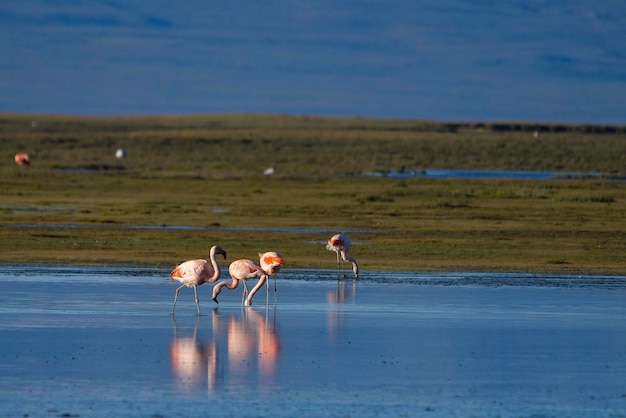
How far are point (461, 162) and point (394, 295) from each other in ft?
202

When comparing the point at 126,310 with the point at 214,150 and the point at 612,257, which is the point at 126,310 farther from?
the point at 214,150

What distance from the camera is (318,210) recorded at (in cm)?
3809

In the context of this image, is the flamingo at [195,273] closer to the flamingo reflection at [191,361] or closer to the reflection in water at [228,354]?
the reflection in water at [228,354]

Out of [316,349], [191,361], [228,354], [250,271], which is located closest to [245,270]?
[250,271]

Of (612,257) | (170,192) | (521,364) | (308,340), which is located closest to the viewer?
(521,364)

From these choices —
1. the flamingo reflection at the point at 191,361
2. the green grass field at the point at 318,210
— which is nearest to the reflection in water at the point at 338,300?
the flamingo reflection at the point at 191,361

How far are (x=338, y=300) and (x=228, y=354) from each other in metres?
5.17

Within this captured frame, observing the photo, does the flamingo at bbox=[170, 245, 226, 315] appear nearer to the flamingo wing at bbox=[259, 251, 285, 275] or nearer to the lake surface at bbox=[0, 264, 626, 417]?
the lake surface at bbox=[0, 264, 626, 417]

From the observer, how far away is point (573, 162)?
78438 millimetres

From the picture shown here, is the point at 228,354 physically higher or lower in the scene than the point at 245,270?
lower

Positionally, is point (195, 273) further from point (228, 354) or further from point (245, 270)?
point (228, 354)

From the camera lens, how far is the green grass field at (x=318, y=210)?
2575 cm

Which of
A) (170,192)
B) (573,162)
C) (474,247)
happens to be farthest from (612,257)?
(573,162)

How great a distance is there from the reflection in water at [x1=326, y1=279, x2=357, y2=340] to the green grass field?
3.44m
